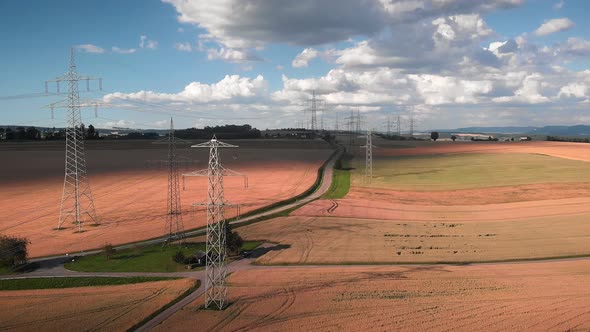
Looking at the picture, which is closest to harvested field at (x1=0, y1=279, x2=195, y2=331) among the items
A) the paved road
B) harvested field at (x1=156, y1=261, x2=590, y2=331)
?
harvested field at (x1=156, y1=261, x2=590, y2=331)

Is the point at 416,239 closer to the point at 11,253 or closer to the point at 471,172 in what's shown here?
the point at 11,253

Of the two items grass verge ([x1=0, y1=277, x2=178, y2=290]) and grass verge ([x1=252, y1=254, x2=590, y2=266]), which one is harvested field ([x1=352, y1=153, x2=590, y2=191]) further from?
grass verge ([x1=0, y1=277, x2=178, y2=290])

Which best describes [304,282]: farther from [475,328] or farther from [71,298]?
[71,298]

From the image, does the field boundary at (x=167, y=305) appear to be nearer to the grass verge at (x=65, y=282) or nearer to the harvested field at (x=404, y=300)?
the harvested field at (x=404, y=300)

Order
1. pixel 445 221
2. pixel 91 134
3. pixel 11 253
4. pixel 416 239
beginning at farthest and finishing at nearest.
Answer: pixel 91 134, pixel 445 221, pixel 416 239, pixel 11 253

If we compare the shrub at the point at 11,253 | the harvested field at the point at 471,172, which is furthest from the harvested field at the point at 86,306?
the harvested field at the point at 471,172

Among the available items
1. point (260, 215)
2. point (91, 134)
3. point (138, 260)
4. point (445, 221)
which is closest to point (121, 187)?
point (260, 215)

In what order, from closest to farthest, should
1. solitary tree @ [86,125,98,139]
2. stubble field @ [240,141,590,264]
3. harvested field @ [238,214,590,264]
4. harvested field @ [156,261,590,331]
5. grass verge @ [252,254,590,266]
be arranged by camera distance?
harvested field @ [156,261,590,331] < grass verge @ [252,254,590,266] < harvested field @ [238,214,590,264] < stubble field @ [240,141,590,264] < solitary tree @ [86,125,98,139]
